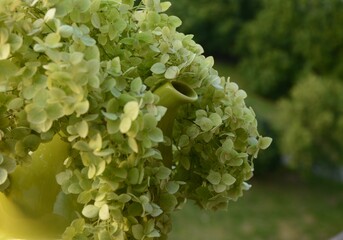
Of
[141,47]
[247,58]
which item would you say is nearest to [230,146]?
[141,47]

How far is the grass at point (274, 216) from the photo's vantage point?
404cm

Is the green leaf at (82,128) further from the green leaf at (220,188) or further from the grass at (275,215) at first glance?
the grass at (275,215)

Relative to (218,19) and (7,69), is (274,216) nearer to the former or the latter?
(218,19)

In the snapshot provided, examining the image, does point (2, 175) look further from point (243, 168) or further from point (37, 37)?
point (243, 168)

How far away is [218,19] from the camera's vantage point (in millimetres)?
6301

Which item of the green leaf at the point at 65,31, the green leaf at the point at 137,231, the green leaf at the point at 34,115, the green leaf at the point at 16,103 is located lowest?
the green leaf at the point at 137,231

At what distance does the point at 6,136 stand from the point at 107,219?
13cm

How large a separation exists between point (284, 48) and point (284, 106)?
137 centimetres

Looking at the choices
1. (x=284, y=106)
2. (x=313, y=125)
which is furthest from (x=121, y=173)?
(x=284, y=106)


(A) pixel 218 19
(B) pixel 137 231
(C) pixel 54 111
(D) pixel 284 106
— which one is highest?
(C) pixel 54 111

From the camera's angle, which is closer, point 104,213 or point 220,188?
point 104,213

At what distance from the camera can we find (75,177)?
66 centimetres

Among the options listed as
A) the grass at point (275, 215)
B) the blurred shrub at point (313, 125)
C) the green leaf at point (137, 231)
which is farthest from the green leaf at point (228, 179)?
the blurred shrub at point (313, 125)

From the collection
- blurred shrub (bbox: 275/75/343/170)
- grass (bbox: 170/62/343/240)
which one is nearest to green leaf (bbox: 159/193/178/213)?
grass (bbox: 170/62/343/240)
